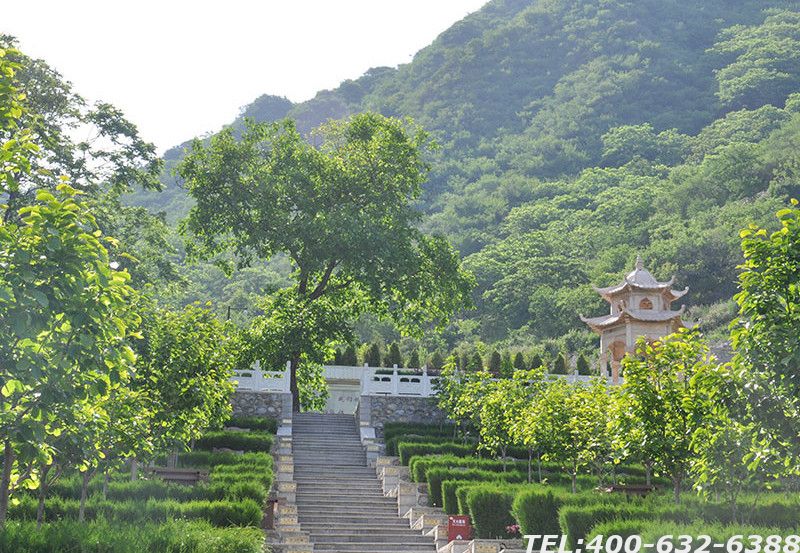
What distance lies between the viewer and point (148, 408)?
1895cm

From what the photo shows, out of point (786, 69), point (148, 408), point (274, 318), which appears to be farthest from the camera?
point (786, 69)

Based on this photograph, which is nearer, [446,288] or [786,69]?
[446,288]

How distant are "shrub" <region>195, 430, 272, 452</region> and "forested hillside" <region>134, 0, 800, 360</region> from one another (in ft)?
38.0

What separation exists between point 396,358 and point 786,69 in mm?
84811

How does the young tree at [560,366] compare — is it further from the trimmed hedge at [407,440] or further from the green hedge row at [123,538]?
the green hedge row at [123,538]

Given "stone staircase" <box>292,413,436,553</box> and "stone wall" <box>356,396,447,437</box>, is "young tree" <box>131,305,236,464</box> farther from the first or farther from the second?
"stone wall" <box>356,396,447,437</box>

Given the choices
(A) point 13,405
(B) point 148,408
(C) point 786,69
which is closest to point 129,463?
(B) point 148,408

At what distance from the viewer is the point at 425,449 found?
85.0 ft

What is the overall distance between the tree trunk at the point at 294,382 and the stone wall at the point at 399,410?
2.05m

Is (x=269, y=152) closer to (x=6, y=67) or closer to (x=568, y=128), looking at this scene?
(x=6, y=67)

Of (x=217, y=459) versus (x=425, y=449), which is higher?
(x=217, y=459)

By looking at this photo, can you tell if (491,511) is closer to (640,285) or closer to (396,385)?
(396,385)

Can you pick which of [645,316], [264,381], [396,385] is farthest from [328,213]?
[645,316]

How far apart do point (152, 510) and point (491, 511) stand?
6574 mm
